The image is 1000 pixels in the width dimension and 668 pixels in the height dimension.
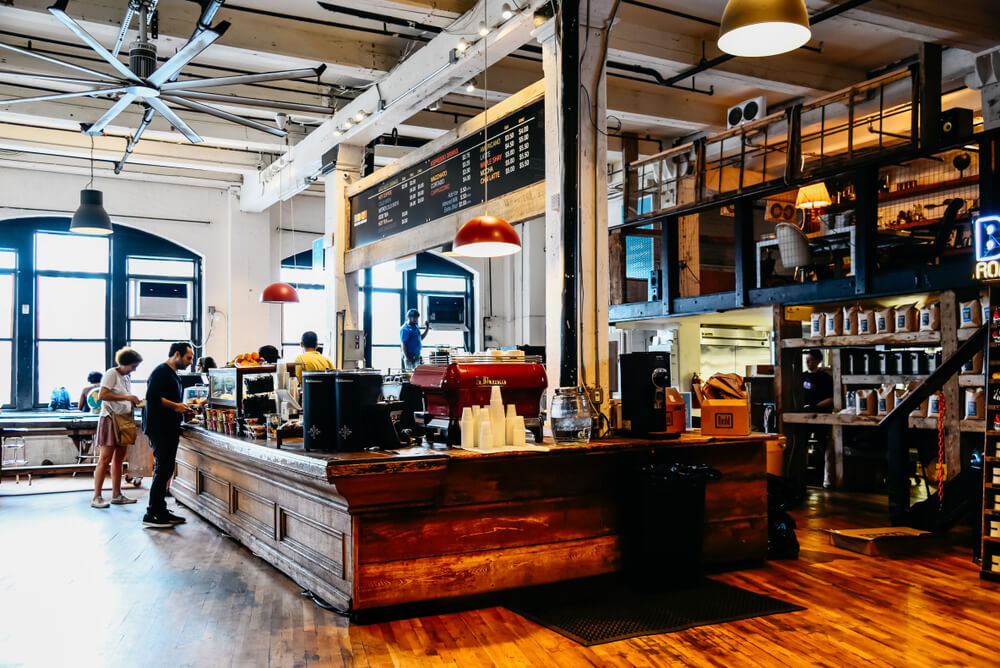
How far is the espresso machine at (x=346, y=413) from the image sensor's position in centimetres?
421

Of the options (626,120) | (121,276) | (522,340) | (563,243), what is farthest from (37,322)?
(563,243)

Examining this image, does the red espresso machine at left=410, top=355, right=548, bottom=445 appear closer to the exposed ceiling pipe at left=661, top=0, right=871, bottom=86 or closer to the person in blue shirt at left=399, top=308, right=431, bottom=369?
the person in blue shirt at left=399, top=308, right=431, bottom=369

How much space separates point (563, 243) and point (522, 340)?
874cm

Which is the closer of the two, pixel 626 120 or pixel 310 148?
pixel 310 148

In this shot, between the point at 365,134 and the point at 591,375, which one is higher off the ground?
the point at 365,134

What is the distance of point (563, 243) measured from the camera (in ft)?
17.1

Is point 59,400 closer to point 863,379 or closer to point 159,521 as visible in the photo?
point 159,521

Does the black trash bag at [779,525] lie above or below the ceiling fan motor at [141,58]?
below

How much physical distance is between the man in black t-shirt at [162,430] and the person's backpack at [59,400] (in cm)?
543

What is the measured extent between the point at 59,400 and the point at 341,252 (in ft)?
17.3

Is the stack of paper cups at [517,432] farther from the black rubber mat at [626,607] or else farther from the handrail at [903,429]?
the handrail at [903,429]

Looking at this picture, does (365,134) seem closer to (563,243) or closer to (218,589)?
(563,243)

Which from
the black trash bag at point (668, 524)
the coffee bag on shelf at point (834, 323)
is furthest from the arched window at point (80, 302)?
the black trash bag at point (668, 524)

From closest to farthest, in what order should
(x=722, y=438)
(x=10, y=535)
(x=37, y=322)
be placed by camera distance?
1. (x=722, y=438)
2. (x=10, y=535)
3. (x=37, y=322)
